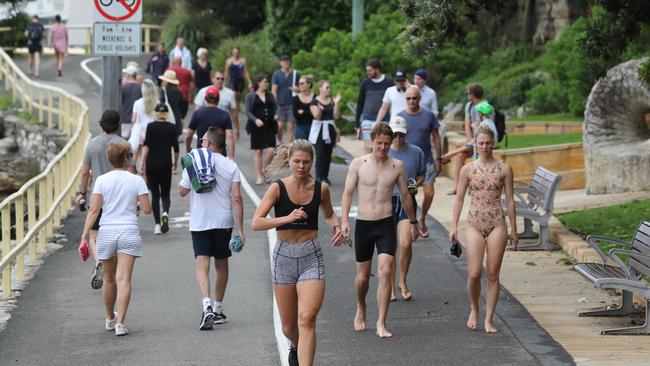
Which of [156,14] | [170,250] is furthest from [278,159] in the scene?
[156,14]

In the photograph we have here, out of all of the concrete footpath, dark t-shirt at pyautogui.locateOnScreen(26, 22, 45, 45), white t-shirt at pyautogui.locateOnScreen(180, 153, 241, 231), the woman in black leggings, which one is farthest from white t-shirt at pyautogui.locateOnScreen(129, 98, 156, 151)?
dark t-shirt at pyautogui.locateOnScreen(26, 22, 45, 45)

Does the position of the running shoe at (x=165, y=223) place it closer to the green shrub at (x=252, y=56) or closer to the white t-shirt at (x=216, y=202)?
the white t-shirt at (x=216, y=202)

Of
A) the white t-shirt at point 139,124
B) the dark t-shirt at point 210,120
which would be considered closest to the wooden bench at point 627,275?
the dark t-shirt at point 210,120

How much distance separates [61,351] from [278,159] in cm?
249

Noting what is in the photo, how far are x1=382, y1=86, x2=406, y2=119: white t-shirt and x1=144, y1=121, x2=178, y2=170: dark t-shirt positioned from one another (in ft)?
12.1

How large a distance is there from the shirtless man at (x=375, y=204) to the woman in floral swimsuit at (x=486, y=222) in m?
0.57

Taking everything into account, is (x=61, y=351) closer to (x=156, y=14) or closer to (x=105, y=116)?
(x=105, y=116)

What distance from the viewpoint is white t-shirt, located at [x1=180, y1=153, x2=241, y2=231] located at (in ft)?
37.4

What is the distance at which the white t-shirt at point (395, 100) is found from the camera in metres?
18.4

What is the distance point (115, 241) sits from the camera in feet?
36.2

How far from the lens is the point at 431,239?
635 inches

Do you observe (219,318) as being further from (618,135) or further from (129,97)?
(129,97)

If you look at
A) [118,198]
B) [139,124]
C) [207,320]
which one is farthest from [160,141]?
[207,320]

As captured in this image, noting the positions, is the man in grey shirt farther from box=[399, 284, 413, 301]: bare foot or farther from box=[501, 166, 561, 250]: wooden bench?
box=[501, 166, 561, 250]: wooden bench
